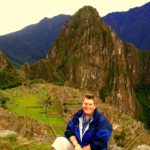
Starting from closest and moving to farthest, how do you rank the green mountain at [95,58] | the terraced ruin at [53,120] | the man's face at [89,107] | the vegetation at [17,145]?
the man's face at [89,107], the vegetation at [17,145], the terraced ruin at [53,120], the green mountain at [95,58]

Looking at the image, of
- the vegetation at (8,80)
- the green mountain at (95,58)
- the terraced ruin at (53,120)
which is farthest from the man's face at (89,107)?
the green mountain at (95,58)

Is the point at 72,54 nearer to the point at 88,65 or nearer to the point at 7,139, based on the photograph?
the point at 88,65

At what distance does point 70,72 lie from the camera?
150 meters

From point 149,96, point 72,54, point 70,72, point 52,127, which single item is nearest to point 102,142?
point 52,127

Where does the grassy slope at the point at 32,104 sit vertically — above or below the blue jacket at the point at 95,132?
below

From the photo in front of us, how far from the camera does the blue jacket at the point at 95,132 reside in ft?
31.1

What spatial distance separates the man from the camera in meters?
9.50

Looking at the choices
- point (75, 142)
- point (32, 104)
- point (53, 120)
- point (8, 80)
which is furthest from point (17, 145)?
point (8, 80)

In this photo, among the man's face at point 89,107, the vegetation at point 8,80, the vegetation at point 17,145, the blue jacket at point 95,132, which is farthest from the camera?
the vegetation at point 8,80

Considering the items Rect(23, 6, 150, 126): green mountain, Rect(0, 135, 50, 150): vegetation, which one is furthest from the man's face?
Rect(23, 6, 150, 126): green mountain

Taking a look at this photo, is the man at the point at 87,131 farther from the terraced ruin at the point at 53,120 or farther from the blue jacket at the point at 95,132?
the terraced ruin at the point at 53,120

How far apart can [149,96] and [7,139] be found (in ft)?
602

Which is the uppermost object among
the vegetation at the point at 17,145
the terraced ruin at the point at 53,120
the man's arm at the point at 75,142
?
the man's arm at the point at 75,142

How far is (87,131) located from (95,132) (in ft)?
0.67
